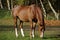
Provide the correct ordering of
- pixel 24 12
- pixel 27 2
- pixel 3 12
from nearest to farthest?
pixel 24 12
pixel 3 12
pixel 27 2

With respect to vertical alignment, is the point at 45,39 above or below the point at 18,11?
below

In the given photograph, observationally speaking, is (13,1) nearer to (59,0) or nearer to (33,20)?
(59,0)

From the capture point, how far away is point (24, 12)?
15953 mm

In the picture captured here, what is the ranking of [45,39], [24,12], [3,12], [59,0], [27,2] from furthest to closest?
1. [59,0]
2. [27,2]
3. [3,12]
4. [24,12]
5. [45,39]

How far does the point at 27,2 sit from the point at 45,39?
2533cm

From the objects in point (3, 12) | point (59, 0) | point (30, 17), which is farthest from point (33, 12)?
point (59, 0)

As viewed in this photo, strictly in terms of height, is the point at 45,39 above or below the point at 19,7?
below

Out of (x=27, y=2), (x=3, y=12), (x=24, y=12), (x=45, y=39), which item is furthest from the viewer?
(x=27, y=2)

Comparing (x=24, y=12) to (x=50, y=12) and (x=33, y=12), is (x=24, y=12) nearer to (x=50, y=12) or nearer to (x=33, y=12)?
(x=33, y=12)

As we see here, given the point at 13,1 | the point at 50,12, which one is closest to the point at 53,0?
the point at 50,12

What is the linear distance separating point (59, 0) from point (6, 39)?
95.3 ft

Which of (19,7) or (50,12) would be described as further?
(50,12)

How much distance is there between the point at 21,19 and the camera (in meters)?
16.2

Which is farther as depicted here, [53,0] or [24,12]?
[53,0]
